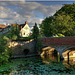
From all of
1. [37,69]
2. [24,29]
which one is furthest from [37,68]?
[24,29]

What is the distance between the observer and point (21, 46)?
35.3 metres

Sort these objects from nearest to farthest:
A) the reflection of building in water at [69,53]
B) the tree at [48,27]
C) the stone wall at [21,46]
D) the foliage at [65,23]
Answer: the reflection of building in water at [69,53]
the stone wall at [21,46]
the foliage at [65,23]
the tree at [48,27]

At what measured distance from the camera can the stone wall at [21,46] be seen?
3416 centimetres

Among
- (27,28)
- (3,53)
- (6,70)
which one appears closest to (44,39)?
(3,53)

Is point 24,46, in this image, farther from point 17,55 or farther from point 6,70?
point 6,70

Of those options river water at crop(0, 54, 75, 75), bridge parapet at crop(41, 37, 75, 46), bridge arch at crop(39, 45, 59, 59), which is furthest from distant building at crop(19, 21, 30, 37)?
river water at crop(0, 54, 75, 75)

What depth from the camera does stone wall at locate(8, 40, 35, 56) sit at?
112 feet

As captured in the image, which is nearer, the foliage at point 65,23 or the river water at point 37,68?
the river water at point 37,68

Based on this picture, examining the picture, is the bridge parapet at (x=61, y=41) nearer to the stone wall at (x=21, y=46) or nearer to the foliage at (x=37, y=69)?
the foliage at (x=37, y=69)

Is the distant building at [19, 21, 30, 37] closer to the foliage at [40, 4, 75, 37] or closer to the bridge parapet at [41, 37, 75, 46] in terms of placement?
the foliage at [40, 4, 75, 37]

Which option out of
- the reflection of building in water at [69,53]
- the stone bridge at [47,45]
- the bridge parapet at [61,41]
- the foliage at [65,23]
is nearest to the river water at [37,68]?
the stone bridge at [47,45]

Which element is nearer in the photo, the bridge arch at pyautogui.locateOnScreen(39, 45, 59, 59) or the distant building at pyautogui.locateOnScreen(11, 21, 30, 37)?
the bridge arch at pyautogui.locateOnScreen(39, 45, 59, 59)

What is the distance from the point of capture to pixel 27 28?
2343 inches

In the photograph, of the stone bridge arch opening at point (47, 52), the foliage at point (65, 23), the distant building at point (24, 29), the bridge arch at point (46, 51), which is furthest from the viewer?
the distant building at point (24, 29)
